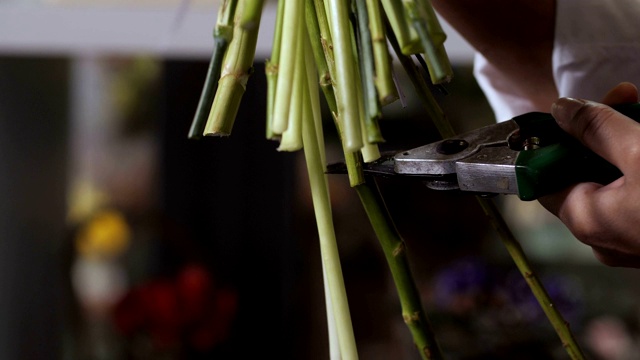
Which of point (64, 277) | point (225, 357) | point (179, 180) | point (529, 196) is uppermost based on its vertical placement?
point (529, 196)

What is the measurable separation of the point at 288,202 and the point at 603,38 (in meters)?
0.65

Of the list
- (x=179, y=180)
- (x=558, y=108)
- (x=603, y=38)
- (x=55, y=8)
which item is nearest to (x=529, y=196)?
(x=558, y=108)

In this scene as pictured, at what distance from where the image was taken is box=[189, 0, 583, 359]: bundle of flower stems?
0.72 ft

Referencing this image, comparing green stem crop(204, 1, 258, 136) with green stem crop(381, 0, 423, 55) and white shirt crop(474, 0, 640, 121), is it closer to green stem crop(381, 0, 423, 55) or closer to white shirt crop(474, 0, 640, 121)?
green stem crop(381, 0, 423, 55)

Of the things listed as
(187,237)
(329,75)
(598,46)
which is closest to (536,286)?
(329,75)

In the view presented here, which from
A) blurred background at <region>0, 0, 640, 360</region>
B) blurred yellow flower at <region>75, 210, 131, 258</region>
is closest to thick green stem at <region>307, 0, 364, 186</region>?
blurred background at <region>0, 0, 640, 360</region>

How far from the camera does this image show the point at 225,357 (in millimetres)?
1021

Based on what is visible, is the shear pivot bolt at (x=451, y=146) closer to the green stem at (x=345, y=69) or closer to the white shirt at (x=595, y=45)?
the green stem at (x=345, y=69)

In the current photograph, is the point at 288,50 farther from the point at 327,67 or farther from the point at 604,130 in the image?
the point at 604,130

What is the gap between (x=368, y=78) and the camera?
8.7 inches

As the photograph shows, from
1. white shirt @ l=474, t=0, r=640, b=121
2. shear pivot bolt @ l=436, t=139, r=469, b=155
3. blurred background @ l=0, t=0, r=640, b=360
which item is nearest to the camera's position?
shear pivot bolt @ l=436, t=139, r=469, b=155

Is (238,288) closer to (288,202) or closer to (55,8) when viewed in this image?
(288,202)

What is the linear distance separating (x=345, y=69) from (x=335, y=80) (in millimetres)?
26

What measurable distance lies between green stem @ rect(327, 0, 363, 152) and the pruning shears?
3.5 inches
